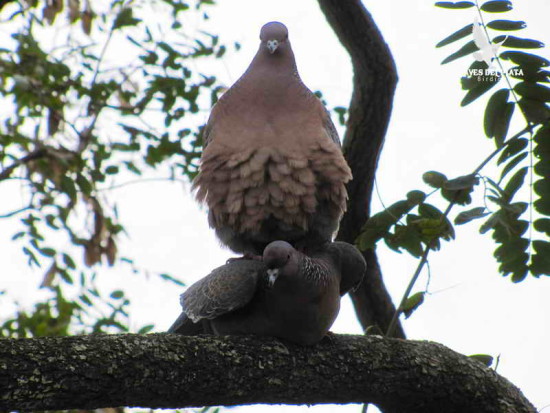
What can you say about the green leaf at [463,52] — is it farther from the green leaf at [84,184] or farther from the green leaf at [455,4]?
the green leaf at [84,184]

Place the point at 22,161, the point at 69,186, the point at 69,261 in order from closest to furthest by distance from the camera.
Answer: the point at 69,186, the point at 22,161, the point at 69,261

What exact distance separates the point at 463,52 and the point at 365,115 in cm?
→ 158

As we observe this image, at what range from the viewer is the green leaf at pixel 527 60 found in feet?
14.1

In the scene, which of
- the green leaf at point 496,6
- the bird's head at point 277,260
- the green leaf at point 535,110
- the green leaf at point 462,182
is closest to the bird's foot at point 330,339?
the bird's head at point 277,260

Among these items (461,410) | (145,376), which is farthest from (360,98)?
(145,376)

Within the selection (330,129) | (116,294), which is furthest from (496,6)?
(116,294)

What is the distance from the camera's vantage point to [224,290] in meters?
4.14

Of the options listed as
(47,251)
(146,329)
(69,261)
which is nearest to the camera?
(146,329)

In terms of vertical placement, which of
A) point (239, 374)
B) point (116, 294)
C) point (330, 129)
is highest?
point (330, 129)

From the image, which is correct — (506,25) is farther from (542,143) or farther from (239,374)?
(239,374)

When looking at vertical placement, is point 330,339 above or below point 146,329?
below

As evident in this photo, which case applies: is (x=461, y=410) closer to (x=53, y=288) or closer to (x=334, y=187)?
(x=334, y=187)

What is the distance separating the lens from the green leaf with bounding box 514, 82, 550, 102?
4316mm

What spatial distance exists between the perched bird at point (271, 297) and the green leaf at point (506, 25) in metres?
1.55
